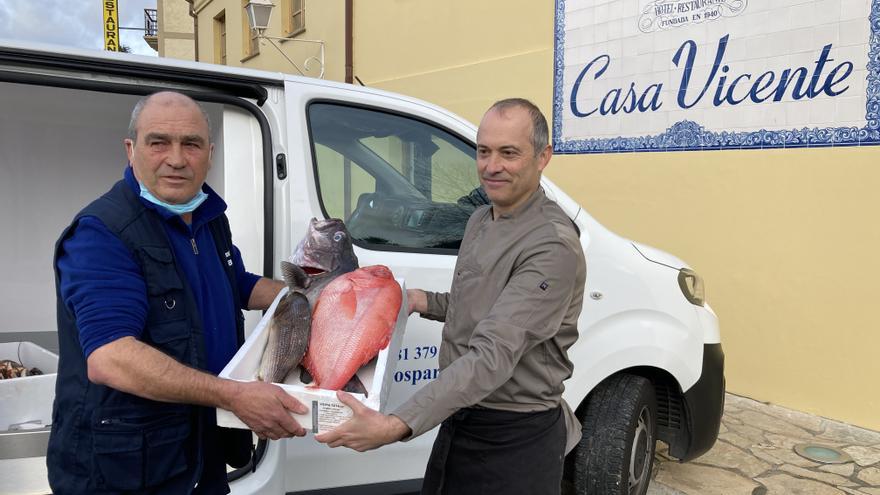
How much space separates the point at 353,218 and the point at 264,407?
1.26 m

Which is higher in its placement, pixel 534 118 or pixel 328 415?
pixel 534 118

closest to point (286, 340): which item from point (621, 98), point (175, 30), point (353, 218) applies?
point (353, 218)

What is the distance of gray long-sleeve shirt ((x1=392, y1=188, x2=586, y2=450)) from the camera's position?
1636 mm

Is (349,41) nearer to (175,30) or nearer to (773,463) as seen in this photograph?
(773,463)

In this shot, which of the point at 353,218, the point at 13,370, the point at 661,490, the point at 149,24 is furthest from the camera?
the point at 149,24

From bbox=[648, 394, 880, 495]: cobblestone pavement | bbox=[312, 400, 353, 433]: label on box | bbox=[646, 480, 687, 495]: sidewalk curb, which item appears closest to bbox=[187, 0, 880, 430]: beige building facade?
bbox=[648, 394, 880, 495]: cobblestone pavement

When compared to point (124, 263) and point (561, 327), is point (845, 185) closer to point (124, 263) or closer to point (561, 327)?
point (561, 327)

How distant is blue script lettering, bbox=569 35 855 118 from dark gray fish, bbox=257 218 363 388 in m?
3.77

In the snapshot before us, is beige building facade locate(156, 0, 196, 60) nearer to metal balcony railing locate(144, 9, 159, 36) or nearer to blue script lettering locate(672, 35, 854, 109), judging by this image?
metal balcony railing locate(144, 9, 159, 36)

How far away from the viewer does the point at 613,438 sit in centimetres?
292

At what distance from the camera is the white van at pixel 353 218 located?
2.37 m

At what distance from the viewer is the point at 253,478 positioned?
2.29m

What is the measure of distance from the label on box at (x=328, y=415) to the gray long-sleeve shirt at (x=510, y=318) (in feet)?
Result: 0.44

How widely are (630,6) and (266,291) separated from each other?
176 inches
